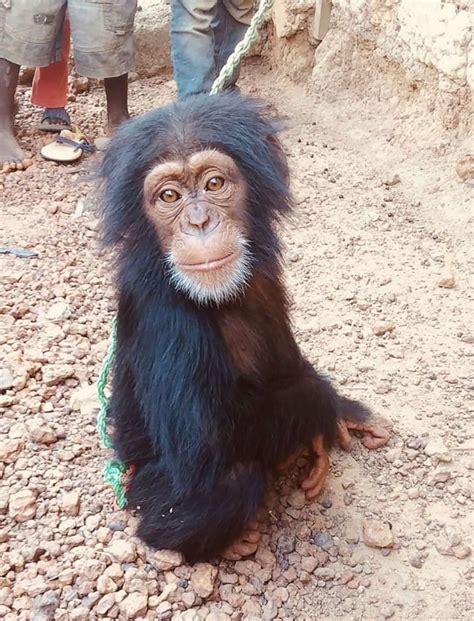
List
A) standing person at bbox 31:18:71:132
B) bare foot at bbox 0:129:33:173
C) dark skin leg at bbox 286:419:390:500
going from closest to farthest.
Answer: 1. dark skin leg at bbox 286:419:390:500
2. bare foot at bbox 0:129:33:173
3. standing person at bbox 31:18:71:132

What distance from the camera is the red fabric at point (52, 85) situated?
5105 mm

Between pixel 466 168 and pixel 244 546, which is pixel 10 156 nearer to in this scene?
pixel 466 168

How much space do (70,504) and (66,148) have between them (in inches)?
117

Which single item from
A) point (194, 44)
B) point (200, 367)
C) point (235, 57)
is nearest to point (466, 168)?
point (194, 44)

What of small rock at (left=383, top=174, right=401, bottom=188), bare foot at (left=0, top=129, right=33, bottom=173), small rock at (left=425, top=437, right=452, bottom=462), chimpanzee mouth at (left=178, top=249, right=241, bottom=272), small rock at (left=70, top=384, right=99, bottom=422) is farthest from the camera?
bare foot at (left=0, top=129, right=33, bottom=173)

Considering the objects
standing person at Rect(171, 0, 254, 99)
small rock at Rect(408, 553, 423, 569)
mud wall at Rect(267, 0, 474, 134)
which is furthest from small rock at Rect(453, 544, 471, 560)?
standing person at Rect(171, 0, 254, 99)

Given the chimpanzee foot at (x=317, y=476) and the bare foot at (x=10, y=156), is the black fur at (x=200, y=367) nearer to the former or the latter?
the chimpanzee foot at (x=317, y=476)

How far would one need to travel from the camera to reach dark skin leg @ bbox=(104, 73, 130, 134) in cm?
501

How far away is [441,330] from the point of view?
11.2ft

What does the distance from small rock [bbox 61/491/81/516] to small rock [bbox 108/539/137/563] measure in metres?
0.19

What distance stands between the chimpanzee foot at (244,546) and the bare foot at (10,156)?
3.09 m

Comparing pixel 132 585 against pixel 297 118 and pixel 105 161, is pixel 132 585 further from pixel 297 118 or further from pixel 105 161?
pixel 297 118

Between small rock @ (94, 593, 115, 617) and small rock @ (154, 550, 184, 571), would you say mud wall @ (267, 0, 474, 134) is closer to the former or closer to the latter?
small rock @ (154, 550, 184, 571)

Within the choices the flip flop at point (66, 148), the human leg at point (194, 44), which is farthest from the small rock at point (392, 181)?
the flip flop at point (66, 148)
